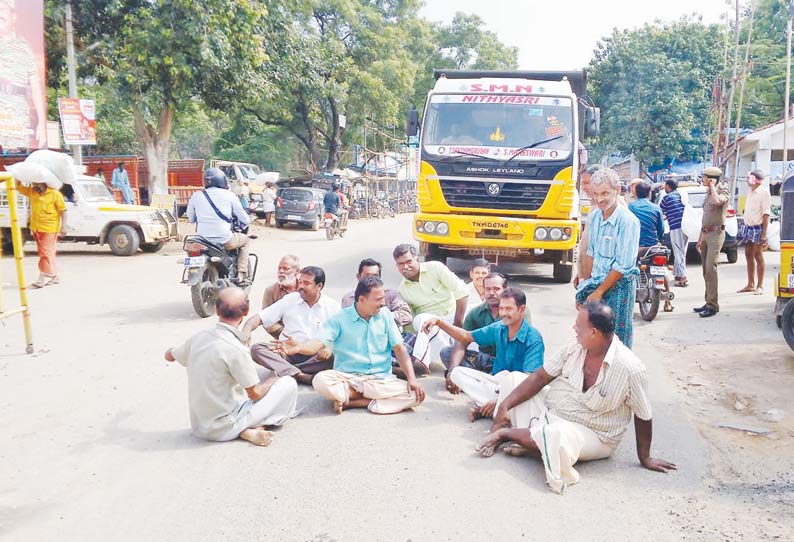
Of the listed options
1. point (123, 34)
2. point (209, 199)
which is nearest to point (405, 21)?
point (123, 34)

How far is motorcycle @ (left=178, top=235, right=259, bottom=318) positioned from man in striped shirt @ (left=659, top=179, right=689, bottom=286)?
19.9 feet

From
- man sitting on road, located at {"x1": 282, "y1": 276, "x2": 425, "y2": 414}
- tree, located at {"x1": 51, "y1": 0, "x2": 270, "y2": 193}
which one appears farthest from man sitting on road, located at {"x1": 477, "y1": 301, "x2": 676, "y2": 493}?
tree, located at {"x1": 51, "y1": 0, "x2": 270, "y2": 193}

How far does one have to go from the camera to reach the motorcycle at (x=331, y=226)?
19297 mm

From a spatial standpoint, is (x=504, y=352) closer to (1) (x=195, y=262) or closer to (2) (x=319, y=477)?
(2) (x=319, y=477)

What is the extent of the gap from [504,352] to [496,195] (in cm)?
521

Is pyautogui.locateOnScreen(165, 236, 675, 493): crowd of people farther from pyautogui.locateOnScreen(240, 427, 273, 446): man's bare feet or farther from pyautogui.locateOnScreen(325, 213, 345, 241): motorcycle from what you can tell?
pyautogui.locateOnScreen(325, 213, 345, 241): motorcycle

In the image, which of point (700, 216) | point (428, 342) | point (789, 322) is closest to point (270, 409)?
point (428, 342)

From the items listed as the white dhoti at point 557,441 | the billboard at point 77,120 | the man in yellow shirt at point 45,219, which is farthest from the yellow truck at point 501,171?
the billboard at point 77,120

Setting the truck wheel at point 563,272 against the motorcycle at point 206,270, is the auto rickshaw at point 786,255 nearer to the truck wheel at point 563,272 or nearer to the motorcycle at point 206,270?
A: the truck wheel at point 563,272

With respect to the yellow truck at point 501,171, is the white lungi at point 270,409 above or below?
below

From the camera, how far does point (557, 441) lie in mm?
3758

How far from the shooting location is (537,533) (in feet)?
10.7

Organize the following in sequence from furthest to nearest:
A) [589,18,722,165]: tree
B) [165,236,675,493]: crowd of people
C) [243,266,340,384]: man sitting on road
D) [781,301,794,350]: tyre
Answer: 1. [589,18,722,165]: tree
2. [781,301,794,350]: tyre
3. [243,266,340,384]: man sitting on road
4. [165,236,675,493]: crowd of people

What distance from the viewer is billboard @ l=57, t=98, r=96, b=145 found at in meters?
15.2
